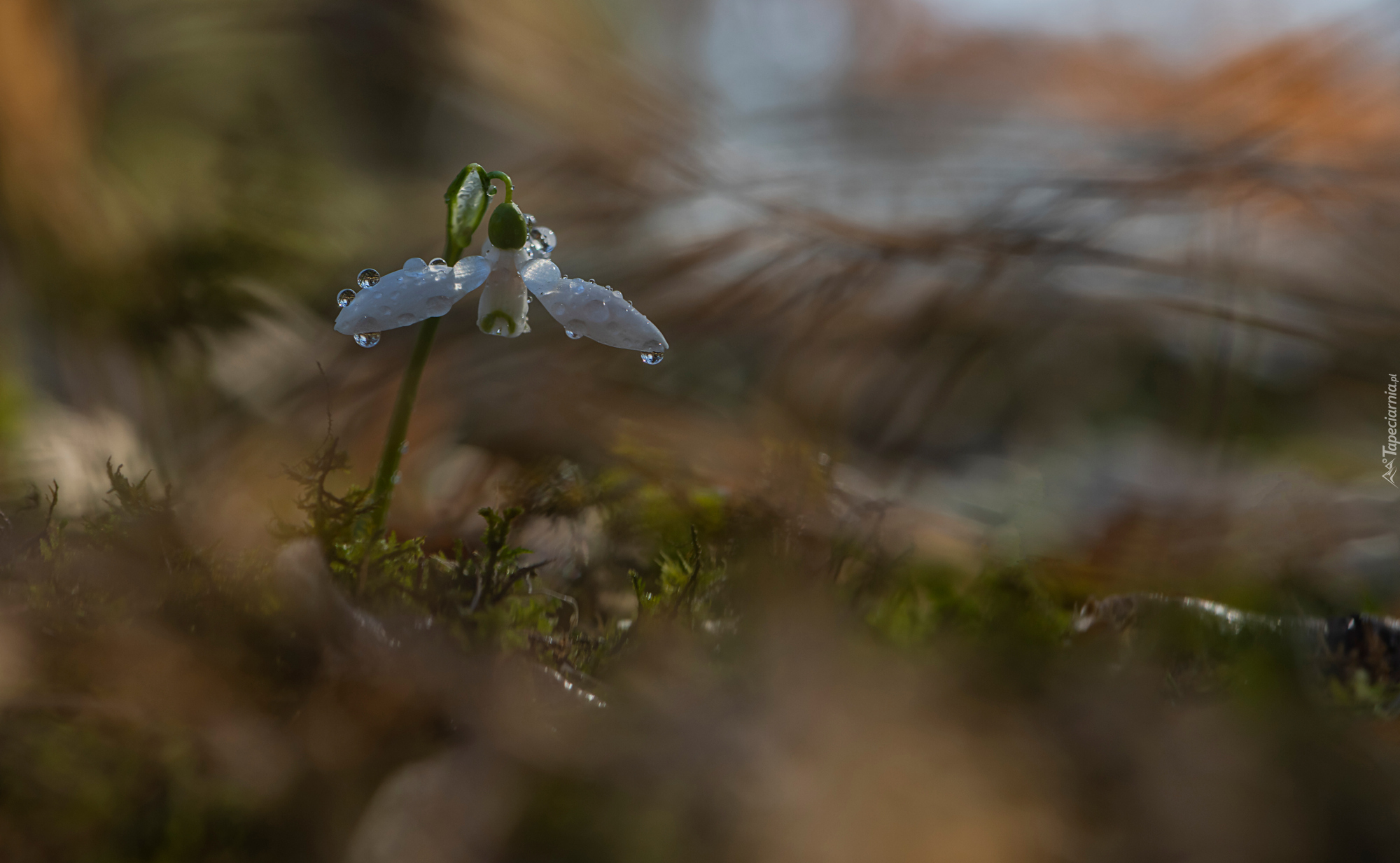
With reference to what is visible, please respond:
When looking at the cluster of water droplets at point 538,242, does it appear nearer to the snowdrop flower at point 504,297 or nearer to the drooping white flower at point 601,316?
the snowdrop flower at point 504,297

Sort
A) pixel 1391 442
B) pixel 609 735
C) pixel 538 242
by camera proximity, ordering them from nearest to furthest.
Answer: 1. pixel 609 735
2. pixel 538 242
3. pixel 1391 442

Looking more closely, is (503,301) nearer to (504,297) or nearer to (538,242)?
(504,297)

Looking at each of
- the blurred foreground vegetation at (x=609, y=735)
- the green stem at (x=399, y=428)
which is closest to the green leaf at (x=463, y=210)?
the green stem at (x=399, y=428)

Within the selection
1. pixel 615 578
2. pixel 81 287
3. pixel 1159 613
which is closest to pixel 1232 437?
pixel 1159 613

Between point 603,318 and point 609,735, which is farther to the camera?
point 603,318

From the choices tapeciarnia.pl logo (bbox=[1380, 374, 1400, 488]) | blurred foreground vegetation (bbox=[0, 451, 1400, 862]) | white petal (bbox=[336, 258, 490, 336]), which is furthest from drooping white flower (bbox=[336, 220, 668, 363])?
tapeciarnia.pl logo (bbox=[1380, 374, 1400, 488])

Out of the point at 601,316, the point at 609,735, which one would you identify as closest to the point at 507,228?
the point at 601,316

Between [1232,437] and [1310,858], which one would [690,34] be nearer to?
[1232,437]
